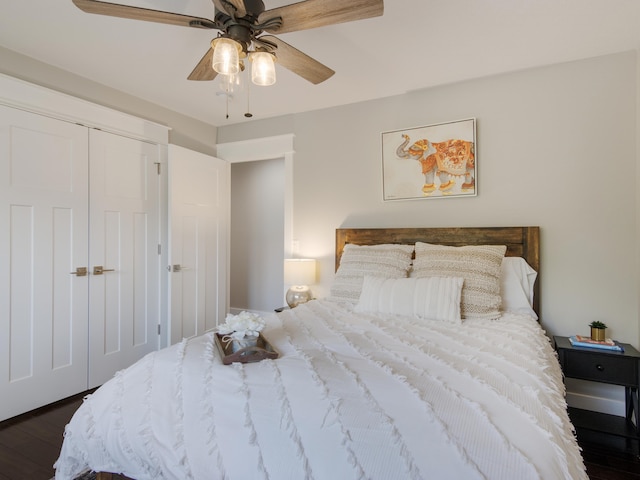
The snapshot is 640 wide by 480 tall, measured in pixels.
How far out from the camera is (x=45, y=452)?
190cm

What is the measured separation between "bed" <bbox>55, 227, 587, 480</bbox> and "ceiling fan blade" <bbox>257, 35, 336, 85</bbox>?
1404mm

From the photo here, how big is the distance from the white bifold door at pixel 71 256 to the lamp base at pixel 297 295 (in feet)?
4.17

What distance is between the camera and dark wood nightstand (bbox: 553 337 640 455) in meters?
2.00

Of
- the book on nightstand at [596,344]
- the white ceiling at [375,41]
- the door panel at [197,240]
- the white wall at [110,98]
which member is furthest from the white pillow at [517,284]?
the white wall at [110,98]

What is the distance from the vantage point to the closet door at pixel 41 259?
2.24 meters

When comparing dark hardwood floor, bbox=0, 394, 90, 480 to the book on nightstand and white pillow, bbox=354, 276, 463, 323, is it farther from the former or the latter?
the book on nightstand

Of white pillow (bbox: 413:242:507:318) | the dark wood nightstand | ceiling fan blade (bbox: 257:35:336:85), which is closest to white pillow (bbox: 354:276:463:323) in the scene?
white pillow (bbox: 413:242:507:318)

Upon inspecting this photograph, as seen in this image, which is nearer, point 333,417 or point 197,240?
point 333,417

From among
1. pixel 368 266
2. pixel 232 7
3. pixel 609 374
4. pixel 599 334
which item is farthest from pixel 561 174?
Answer: pixel 232 7

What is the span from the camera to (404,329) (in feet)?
6.08

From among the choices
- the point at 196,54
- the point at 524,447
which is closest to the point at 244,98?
the point at 196,54

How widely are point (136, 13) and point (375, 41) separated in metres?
1.38

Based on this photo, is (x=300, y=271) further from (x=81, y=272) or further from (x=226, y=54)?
(x=226, y=54)

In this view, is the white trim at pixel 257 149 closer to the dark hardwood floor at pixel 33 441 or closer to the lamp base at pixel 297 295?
the lamp base at pixel 297 295
